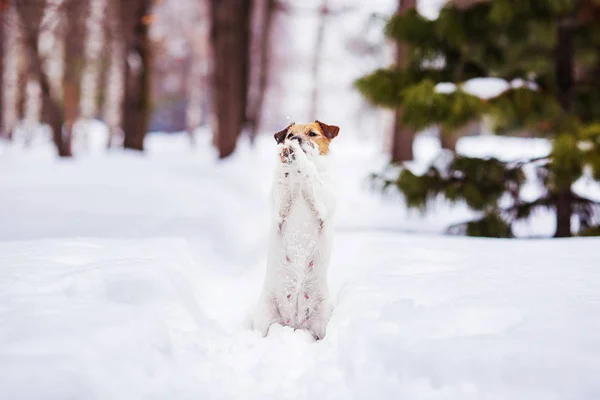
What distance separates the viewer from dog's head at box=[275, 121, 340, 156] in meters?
3.44

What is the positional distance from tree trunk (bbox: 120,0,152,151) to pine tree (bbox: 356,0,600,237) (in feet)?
24.0

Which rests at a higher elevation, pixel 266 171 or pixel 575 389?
pixel 266 171

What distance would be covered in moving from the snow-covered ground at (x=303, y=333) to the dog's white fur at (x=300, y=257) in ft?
0.43

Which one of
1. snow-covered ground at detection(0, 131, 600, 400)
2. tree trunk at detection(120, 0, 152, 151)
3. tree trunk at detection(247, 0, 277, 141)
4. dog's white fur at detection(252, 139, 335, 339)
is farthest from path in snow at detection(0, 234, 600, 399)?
tree trunk at detection(247, 0, 277, 141)

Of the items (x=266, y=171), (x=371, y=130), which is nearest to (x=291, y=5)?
(x=266, y=171)

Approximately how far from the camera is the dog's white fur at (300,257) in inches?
136

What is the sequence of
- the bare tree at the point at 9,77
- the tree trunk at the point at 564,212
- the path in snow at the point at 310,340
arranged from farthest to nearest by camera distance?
the bare tree at the point at 9,77 < the tree trunk at the point at 564,212 < the path in snow at the point at 310,340

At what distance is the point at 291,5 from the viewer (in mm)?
21438

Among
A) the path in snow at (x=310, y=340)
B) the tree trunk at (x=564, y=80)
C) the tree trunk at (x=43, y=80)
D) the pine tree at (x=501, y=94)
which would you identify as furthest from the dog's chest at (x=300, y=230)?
the tree trunk at (x=43, y=80)

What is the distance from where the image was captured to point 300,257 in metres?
3.53

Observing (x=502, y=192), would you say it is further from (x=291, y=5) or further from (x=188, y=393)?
(x=291, y=5)

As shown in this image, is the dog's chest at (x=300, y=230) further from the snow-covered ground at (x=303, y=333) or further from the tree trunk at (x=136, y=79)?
the tree trunk at (x=136, y=79)

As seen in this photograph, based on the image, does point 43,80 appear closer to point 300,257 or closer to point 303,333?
point 300,257

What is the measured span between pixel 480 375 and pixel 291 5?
827 inches
